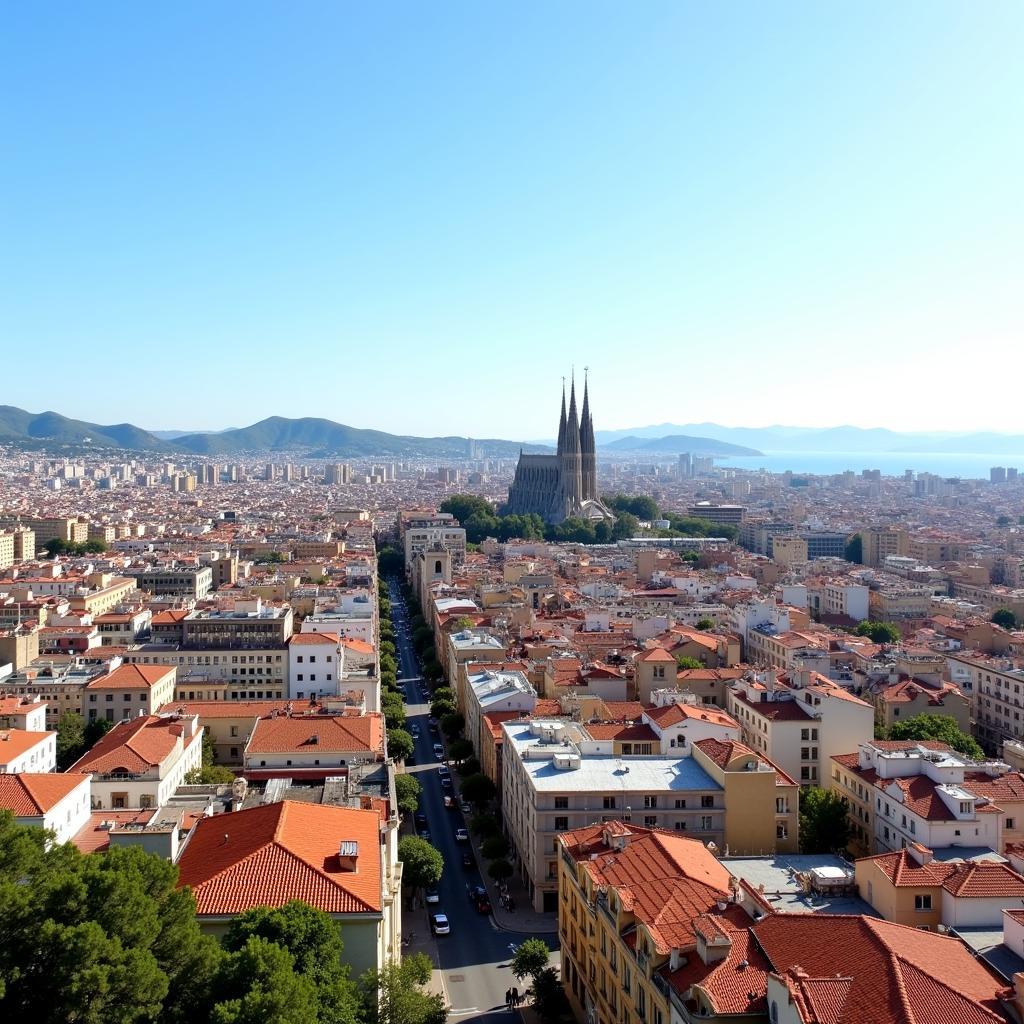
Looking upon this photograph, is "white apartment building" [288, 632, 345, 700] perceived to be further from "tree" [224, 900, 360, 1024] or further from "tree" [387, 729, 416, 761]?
"tree" [224, 900, 360, 1024]

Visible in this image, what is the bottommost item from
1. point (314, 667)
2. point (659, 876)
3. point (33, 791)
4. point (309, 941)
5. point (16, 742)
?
point (314, 667)

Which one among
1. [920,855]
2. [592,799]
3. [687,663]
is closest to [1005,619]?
[687,663]

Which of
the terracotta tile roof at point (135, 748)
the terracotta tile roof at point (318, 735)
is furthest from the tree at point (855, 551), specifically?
the terracotta tile roof at point (135, 748)

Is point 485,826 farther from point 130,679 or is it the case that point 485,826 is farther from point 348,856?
point 130,679

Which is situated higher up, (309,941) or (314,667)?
(309,941)

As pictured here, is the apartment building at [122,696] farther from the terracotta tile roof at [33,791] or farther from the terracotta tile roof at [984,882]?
the terracotta tile roof at [984,882]

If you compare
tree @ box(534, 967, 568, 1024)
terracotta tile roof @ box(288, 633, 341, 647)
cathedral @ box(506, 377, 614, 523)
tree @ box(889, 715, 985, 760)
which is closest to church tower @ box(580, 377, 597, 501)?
cathedral @ box(506, 377, 614, 523)
